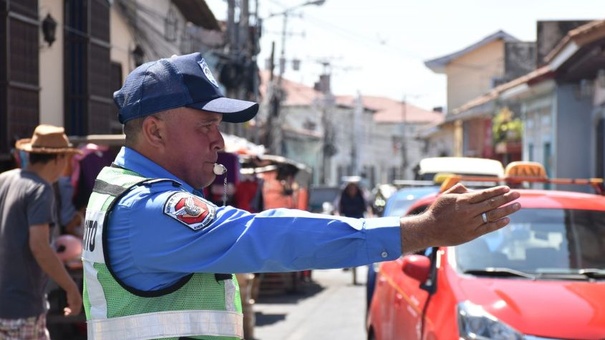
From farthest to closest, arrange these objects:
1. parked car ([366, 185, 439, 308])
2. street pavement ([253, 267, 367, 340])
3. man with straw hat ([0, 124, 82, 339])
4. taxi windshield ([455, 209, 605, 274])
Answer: street pavement ([253, 267, 367, 340])
parked car ([366, 185, 439, 308])
taxi windshield ([455, 209, 605, 274])
man with straw hat ([0, 124, 82, 339])

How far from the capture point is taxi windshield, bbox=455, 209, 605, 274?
20.0 ft

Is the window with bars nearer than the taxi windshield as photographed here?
No

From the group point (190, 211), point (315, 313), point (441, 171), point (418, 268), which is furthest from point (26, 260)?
point (315, 313)

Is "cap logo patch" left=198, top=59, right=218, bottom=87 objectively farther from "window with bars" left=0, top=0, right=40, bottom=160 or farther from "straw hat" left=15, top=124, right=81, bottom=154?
"window with bars" left=0, top=0, right=40, bottom=160

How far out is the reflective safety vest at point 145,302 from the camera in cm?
251

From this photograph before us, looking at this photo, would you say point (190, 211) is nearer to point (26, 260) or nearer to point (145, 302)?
point (145, 302)

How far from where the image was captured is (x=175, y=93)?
262 centimetres

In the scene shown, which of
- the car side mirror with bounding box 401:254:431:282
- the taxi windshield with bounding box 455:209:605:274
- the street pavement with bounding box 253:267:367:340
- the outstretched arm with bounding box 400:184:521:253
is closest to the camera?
the outstretched arm with bounding box 400:184:521:253

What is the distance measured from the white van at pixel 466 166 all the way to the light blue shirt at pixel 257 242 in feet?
26.9

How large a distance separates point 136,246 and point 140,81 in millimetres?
479

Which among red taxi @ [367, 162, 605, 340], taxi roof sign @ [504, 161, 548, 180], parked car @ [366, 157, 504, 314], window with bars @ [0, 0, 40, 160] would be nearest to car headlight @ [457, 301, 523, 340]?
red taxi @ [367, 162, 605, 340]

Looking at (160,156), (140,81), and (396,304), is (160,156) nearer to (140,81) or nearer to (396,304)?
(140,81)

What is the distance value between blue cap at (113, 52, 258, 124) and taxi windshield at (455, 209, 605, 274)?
3.58 metres

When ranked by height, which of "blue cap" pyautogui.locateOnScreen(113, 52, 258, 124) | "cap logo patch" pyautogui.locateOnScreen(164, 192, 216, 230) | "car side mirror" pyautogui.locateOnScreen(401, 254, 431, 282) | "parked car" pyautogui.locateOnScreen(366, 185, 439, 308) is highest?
"blue cap" pyautogui.locateOnScreen(113, 52, 258, 124)
